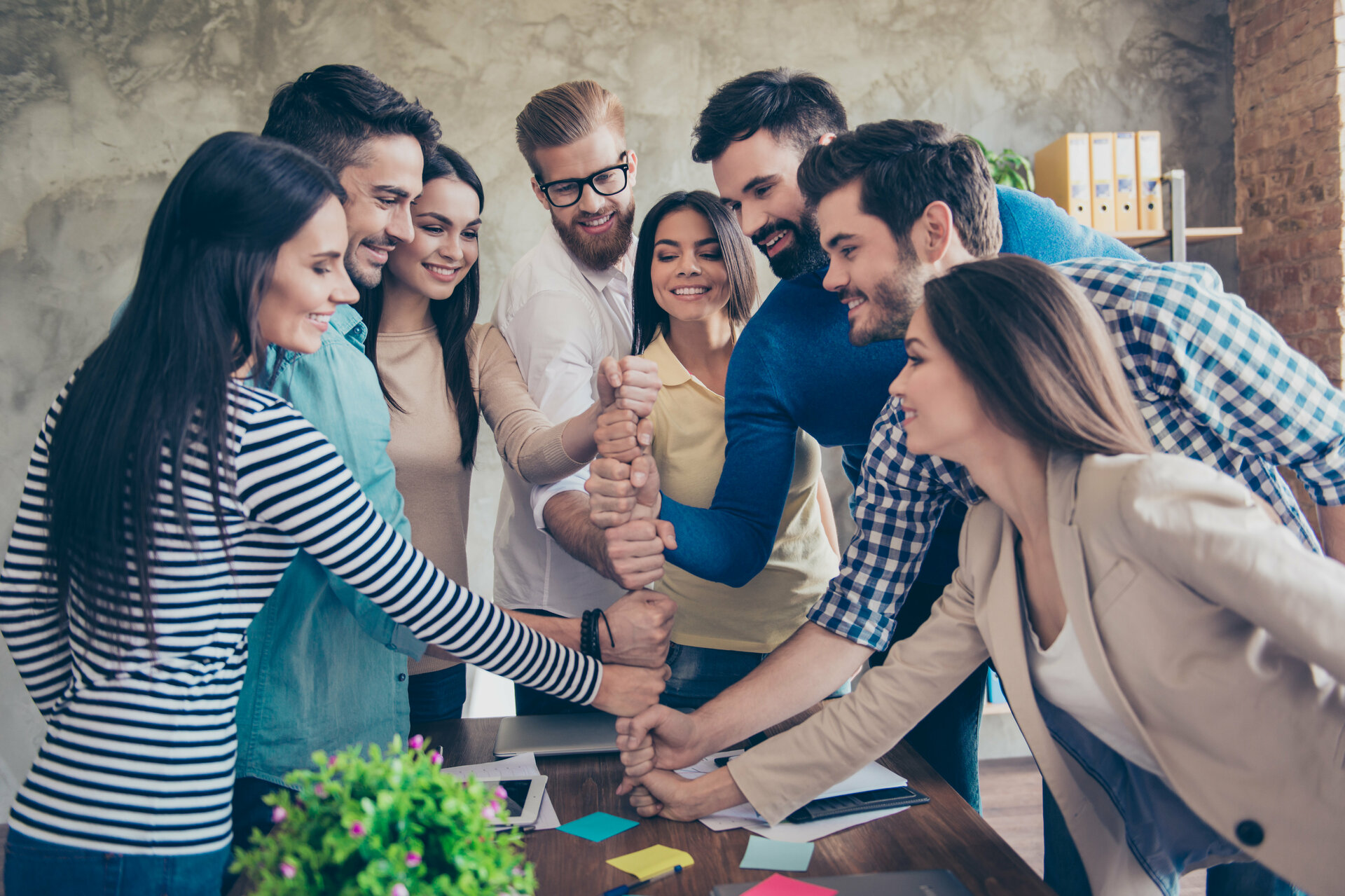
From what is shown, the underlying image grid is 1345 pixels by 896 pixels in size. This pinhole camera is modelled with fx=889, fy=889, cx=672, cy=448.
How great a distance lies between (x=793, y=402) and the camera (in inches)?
72.3

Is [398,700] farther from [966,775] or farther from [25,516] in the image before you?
[966,775]

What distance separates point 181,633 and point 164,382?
27cm

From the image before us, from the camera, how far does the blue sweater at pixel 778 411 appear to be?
69.8 inches

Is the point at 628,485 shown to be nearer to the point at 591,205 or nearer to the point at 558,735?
the point at 558,735

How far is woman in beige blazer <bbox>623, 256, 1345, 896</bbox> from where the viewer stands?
921 mm

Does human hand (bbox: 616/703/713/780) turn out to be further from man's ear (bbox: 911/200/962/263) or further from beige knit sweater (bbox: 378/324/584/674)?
man's ear (bbox: 911/200/962/263)

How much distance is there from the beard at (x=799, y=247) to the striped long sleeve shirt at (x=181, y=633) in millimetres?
1190

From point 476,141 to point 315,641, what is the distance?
2784 mm

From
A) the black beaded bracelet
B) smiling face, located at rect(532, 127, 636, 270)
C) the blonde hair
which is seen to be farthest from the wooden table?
the blonde hair

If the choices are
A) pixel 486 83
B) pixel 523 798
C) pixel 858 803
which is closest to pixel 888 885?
pixel 858 803

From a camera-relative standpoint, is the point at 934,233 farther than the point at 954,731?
No

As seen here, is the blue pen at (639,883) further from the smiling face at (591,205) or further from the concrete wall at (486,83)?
the concrete wall at (486,83)

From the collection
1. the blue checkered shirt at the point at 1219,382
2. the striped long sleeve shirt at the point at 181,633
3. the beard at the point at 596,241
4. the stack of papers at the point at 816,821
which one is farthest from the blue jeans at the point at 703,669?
the striped long sleeve shirt at the point at 181,633

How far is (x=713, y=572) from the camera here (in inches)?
71.3
